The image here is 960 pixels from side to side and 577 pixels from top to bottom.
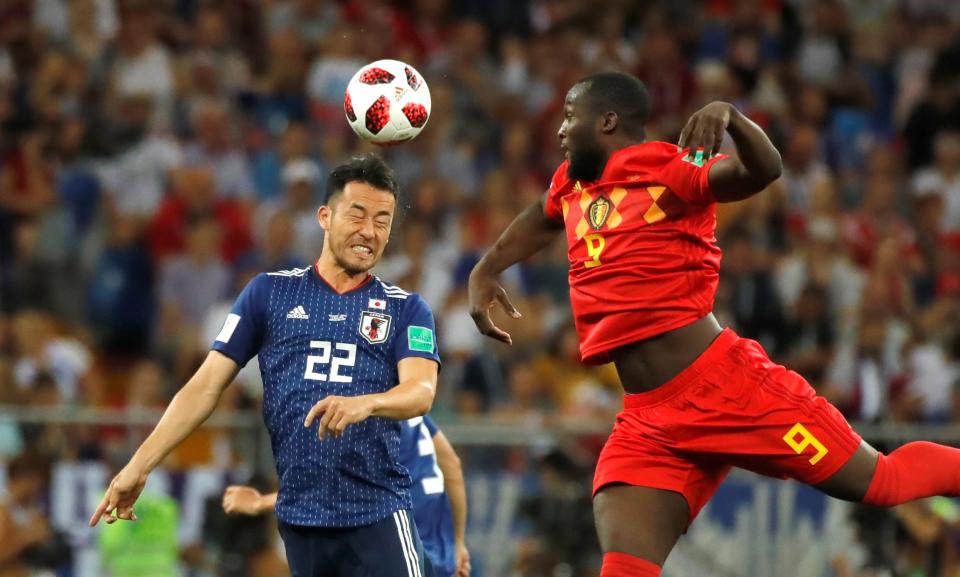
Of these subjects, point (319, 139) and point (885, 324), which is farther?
point (319, 139)

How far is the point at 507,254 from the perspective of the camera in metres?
6.38

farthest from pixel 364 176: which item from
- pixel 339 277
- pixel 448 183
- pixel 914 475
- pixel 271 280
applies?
pixel 448 183

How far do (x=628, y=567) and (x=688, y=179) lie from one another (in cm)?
139

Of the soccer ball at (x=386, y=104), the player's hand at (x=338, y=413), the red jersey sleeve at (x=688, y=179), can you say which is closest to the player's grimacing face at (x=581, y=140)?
the red jersey sleeve at (x=688, y=179)

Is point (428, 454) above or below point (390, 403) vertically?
below

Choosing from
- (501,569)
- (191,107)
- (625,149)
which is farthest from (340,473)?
(191,107)

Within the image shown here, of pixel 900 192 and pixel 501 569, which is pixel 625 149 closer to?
pixel 501 569

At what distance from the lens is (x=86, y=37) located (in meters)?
13.4

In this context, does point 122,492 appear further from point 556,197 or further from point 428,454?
point 556,197

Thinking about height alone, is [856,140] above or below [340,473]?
above

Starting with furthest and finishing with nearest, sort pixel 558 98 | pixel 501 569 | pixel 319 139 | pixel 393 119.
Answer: pixel 558 98 < pixel 319 139 < pixel 501 569 < pixel 393 119

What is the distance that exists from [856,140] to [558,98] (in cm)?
280

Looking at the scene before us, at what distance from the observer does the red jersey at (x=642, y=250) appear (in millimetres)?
5699

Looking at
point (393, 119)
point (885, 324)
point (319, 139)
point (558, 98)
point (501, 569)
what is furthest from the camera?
point (558, 98)
